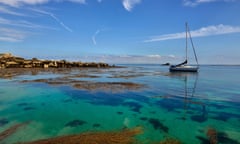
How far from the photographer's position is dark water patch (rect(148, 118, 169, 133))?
8.10m

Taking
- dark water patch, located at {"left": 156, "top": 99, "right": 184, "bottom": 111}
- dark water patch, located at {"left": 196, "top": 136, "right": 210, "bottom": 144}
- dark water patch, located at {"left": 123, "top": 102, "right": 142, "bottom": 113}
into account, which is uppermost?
dark water patch, located at {"left": 156, "top": 99, "right": 184, "bottom": 111}

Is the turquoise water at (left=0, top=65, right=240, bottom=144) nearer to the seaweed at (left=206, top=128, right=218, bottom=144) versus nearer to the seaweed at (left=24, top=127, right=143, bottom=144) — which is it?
the seaweed at (left=206, top=128, right=218, bottom=144)

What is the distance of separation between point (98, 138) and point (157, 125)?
3518mm

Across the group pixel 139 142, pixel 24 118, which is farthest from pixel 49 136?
pixel 139 142

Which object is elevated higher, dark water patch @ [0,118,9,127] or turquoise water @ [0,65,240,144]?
dark water patch @ [0,118,9,127]

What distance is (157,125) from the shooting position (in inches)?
340

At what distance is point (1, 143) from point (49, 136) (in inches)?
69.6

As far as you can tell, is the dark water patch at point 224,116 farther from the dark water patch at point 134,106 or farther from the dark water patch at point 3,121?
the dark water patch at point 3,121

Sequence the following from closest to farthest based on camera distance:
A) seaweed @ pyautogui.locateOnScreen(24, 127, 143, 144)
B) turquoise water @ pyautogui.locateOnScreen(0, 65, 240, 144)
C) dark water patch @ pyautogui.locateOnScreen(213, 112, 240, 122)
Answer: seaweed @ pyautogui.locateOnScreen(24, 127, 143, 144), turquoise water @ pyautogui.locateOnScreen(0, 65, 240, 144), dark water patch @ pyautogui.locateOnScreen(213, 112, 240, 122)

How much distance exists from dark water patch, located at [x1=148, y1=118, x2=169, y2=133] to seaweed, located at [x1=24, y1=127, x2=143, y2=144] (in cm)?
126

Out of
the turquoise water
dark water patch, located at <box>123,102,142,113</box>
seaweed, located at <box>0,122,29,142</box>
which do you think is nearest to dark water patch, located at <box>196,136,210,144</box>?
the turquoise water

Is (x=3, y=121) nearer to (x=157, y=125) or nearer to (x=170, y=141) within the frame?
(x=157, y=125)

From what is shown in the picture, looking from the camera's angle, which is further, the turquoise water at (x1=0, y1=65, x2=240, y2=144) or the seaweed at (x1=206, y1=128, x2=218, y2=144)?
the turquoise water at (x1=0, y1=65, x2=240, y2=144)

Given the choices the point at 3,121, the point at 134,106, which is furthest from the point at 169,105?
the point at 3,121
